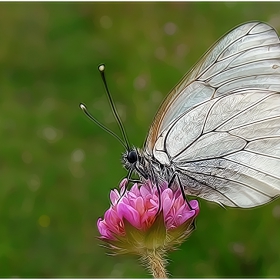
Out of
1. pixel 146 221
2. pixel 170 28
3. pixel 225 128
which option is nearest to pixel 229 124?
pixel 225 128

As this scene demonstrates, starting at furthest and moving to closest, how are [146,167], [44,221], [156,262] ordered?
1. [44,221]
2. [146,167]
3. [156,262]

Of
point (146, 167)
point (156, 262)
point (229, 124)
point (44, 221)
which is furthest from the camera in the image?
point (44, 221)

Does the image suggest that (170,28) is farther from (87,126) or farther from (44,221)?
(44,221)

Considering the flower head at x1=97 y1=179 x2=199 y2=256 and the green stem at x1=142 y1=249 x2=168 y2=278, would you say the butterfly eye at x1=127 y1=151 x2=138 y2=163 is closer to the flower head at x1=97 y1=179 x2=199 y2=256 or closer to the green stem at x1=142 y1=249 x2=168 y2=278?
the flower head at x1=97 y1=179 x2=199 y2=256

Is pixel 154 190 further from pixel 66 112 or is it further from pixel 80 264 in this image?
pixel 66 112

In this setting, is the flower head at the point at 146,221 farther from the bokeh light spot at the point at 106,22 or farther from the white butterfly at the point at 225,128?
the bokeh light spot at the point at 106,22

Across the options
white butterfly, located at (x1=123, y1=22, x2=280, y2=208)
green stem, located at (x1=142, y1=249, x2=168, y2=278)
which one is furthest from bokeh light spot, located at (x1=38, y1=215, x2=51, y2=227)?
green stem, located at (x1=142, y1=249, x2=168, y2=278)

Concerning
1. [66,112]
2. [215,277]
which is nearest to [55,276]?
[215,277]
